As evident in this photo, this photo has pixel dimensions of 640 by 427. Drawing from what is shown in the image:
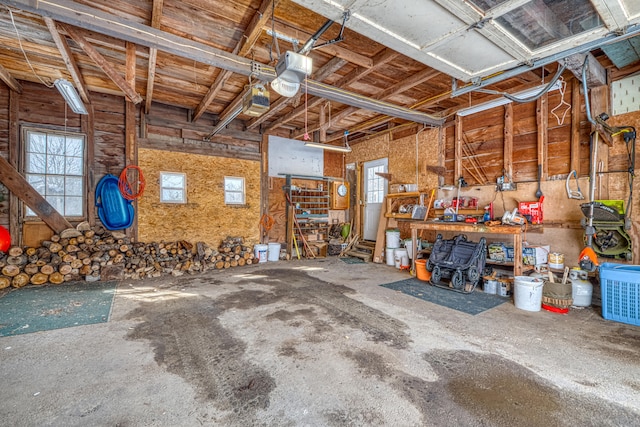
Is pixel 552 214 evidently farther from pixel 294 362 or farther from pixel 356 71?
pixel 294 362

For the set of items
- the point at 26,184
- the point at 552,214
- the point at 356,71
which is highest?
the point at 356,71

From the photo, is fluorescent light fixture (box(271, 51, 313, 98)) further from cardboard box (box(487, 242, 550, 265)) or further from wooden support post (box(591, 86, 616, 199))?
wooden support post (box(591, 86, 616, 199))

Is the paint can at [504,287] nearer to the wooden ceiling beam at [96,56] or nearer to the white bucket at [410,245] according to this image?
the white bucket at [410,245]

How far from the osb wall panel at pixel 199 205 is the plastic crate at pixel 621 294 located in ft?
19.7

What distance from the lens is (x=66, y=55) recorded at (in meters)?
3.47

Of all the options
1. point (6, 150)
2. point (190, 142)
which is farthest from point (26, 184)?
point (190, 142)

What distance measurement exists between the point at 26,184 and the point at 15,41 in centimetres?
225

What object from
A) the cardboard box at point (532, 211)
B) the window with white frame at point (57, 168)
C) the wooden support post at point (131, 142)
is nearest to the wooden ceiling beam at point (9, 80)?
the window with white frame at point (57, 168)

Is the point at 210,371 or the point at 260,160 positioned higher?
the point at 260,160

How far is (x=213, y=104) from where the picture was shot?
571cm

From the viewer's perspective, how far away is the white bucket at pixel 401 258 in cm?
563

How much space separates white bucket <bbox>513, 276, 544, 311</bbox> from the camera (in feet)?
10.9

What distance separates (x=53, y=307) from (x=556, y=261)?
21.7ft

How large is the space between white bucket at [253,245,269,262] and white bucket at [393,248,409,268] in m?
2.94
